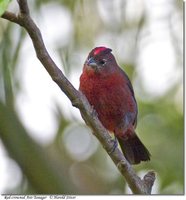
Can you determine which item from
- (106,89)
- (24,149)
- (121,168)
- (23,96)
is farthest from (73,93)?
(106,89)

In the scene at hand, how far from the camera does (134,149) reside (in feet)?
8.30

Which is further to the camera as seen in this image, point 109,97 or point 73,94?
point 109,97

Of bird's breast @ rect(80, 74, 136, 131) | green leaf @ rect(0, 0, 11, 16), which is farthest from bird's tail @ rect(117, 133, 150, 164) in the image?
green leaf @ rect(0, 0, 11, 16)

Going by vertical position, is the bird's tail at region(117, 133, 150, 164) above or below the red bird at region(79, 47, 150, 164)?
below

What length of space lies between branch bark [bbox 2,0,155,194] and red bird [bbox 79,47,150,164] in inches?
21.1

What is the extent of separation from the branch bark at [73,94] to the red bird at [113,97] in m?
0.54

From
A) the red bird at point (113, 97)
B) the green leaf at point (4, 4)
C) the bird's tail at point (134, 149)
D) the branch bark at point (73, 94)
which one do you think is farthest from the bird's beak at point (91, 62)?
the green leaf at point (4, 4)

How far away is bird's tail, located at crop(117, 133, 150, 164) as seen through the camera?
2.54 meters

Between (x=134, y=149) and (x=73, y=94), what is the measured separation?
0.95m

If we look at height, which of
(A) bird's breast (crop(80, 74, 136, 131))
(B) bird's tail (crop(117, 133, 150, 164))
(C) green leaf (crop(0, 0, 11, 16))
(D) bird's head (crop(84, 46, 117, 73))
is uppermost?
(C) green leaf (crop(0, 0, 11, 16))

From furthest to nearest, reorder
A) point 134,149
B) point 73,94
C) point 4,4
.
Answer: point 134,149
point 73,94
point 4,4

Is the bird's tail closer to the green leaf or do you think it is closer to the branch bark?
the branch bark

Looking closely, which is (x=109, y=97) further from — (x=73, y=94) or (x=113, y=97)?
(x=73, y=94)

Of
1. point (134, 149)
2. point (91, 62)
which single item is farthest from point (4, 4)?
point (134, 149)
